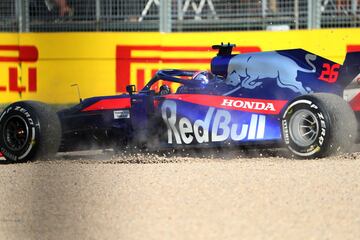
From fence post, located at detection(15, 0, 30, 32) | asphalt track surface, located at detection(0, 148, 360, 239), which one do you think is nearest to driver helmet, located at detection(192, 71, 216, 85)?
asphalt track surface, located at detection(0, 148, 360, 239)

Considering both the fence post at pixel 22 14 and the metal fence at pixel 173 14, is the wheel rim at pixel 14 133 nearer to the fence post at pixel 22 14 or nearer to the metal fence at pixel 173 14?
the metal fence at pixel 173 14

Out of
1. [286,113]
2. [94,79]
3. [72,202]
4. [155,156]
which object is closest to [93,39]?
[94,79]

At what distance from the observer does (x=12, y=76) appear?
11.4 m

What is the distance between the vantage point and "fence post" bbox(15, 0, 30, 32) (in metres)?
11.1

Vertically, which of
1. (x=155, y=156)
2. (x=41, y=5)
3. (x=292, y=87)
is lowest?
(x=155, y=156)

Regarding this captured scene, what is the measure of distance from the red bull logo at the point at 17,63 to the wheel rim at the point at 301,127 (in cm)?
493

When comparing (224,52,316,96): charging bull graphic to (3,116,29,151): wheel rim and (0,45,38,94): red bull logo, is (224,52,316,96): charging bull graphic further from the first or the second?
(0,45,38,94): red bull logo

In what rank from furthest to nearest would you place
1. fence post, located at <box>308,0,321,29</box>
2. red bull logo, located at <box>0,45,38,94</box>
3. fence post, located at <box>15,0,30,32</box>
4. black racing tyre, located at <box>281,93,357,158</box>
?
→ red bull logo, located at <box>0,45,38,94</box>, fence post, located at <box>15,0,30,32</box>, fence post, located at <box>308,0,321,29</box>, black racing tyre, located at <box>281,93,357,158</box>

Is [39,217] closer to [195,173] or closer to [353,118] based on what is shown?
[195,173]

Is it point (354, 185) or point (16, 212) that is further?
point (354, 185)

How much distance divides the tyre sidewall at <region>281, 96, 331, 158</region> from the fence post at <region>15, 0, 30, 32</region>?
489 centimetres

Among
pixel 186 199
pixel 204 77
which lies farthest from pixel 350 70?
pixel 186 199

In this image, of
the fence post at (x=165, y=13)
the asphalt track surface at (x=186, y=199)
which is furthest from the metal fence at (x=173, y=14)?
the asphalt track surface at (x=186, y=199)

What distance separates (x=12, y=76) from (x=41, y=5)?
1078mm
